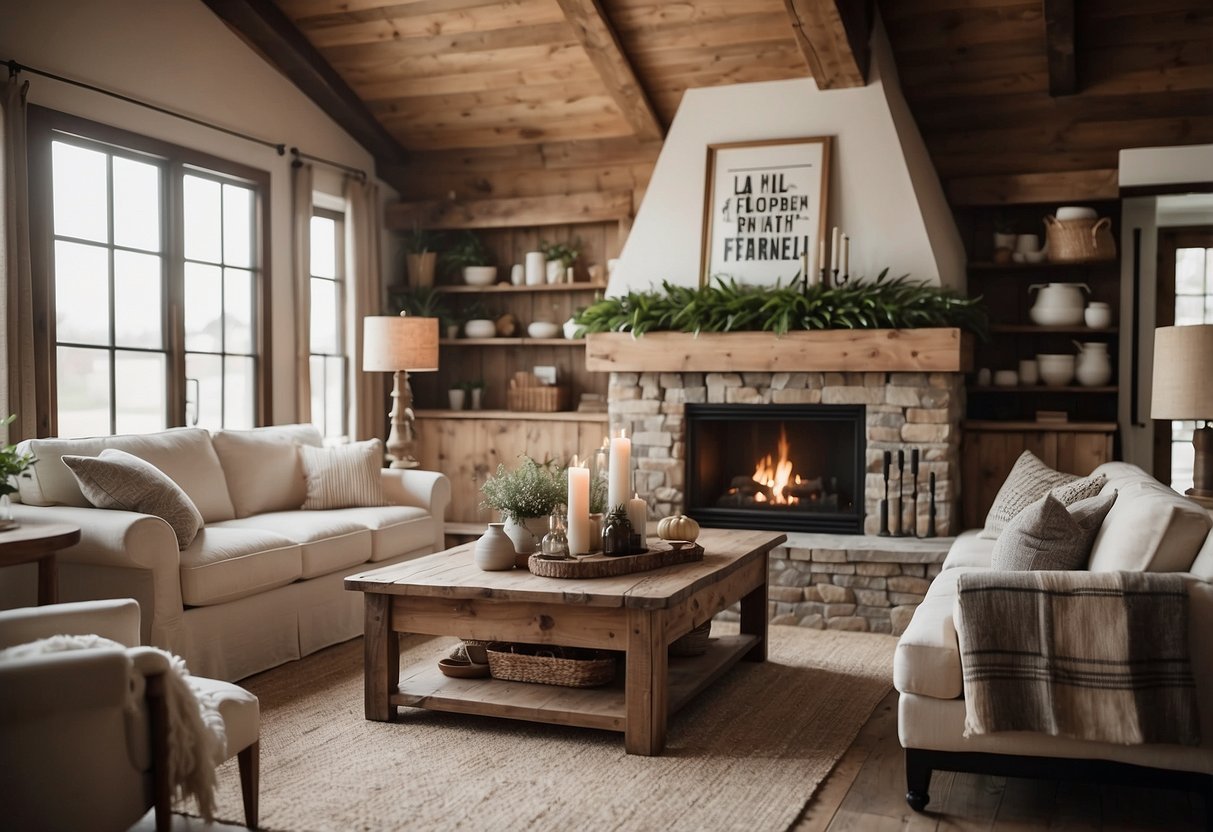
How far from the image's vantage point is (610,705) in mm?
3449

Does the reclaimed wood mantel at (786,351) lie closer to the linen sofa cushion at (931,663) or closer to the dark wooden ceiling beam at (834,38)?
the dark wooden ceiling beam at (834,38)

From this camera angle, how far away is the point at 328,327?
6.50 m

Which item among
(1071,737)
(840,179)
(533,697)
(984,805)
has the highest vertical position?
(840,179)

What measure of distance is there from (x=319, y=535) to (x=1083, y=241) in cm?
415

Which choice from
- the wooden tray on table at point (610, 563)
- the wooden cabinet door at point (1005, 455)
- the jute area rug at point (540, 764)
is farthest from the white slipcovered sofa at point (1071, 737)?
the wooden cabinet door at point (1005, 455)

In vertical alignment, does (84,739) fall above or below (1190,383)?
below

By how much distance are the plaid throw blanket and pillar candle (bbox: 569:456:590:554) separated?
1277 millimetres

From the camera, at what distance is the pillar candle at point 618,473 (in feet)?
12.4

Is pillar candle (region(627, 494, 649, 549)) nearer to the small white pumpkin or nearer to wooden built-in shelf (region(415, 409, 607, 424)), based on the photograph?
the small white pumpkin

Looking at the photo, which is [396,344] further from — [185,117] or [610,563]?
[610,563]

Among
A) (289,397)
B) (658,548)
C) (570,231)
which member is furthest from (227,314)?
(658,548)

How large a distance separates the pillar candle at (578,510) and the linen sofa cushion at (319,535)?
1.35 metres

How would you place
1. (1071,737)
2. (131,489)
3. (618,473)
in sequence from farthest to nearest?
1. (131,489)
2. (618,473)
3. (1071,737)

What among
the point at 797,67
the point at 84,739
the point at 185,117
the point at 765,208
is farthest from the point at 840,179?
the point at 84,739
